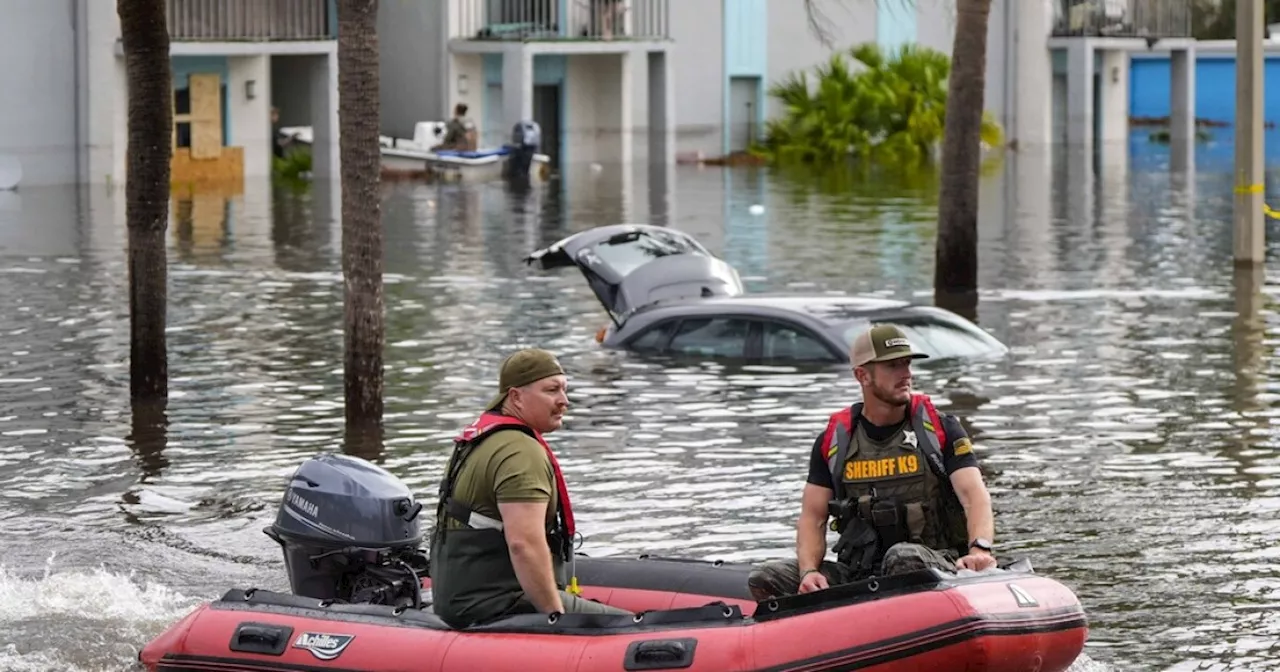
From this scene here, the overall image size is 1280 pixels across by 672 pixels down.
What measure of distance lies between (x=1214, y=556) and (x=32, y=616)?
599cm

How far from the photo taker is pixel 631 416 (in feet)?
57.7

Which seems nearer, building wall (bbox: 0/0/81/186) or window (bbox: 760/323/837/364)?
window (bbox: 760/323/837/364)

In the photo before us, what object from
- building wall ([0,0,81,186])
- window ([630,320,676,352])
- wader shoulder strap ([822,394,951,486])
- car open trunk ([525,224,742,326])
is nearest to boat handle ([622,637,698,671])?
wader shoulder strap ([822,394,951,486])

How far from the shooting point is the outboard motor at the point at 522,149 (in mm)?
50875

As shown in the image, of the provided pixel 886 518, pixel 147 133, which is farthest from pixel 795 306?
pixel 886 518

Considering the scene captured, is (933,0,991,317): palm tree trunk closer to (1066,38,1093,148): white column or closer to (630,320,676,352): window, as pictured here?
(630,320,676,352): window

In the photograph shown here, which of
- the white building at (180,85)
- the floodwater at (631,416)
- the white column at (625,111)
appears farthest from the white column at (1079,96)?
the floodwater at (631,416)

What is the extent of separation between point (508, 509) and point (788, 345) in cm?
1131

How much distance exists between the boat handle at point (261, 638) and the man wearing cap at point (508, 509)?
2.27 ft

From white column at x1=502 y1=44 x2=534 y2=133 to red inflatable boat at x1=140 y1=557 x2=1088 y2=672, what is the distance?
43742 millimetres

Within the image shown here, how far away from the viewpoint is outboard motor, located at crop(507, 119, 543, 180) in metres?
50.9

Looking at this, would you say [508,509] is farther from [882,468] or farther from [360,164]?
[360,164]

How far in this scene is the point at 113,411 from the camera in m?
17.8

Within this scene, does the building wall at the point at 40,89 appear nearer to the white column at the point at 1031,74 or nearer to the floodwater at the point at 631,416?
the floodwater at the point at 631,416
